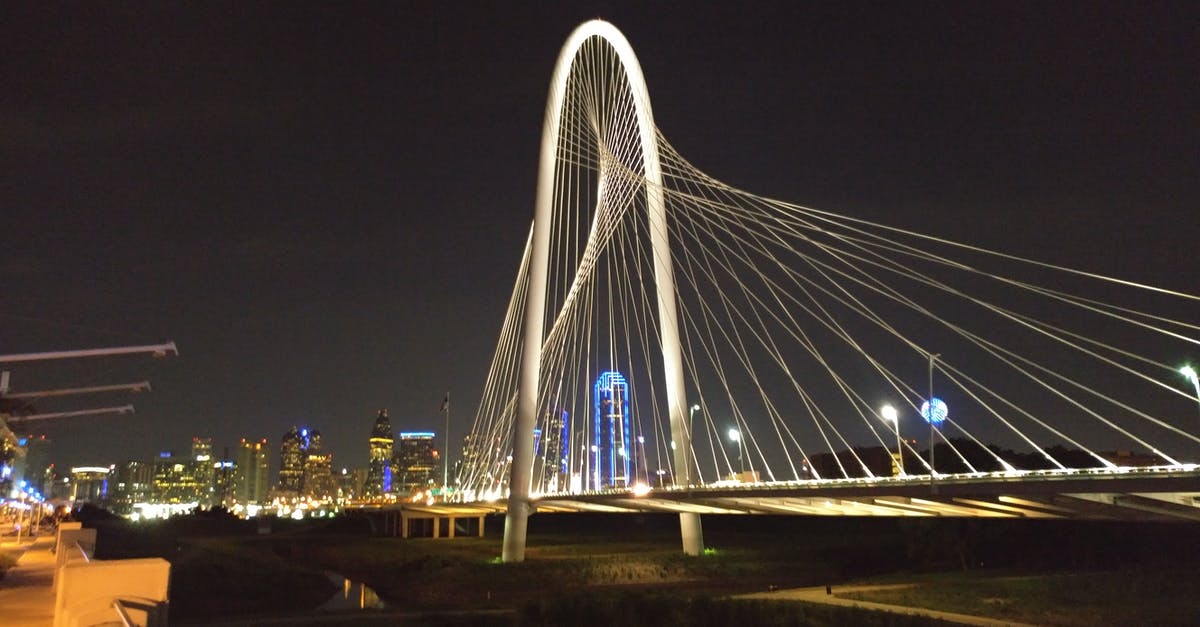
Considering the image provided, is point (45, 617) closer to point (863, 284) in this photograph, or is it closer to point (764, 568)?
point (863, 284)

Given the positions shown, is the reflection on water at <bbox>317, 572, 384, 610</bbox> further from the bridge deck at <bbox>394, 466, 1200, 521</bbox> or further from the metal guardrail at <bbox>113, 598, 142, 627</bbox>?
the metal guardrail at <bbox>113, 598, 142, 627</bbox>

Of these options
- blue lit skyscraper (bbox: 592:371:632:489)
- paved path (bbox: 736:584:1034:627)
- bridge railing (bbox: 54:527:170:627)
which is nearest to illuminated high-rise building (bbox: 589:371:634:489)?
blue lit skyscraper (bbox: 592:371:632:489)

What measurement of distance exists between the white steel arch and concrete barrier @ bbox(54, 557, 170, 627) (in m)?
28.9

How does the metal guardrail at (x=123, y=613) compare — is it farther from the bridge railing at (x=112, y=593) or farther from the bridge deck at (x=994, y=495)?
the bridge deck at (x=994, y=495)

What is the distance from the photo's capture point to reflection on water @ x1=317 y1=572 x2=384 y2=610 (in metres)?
36.6

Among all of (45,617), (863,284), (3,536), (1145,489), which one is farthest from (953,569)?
(3,536)

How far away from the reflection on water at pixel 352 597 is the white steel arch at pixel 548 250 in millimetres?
6719

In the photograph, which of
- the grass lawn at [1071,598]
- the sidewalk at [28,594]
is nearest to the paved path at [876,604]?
the grass lawn at [1071,598]

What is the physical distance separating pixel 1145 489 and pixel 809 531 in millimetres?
52683

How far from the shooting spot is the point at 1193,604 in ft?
79.6

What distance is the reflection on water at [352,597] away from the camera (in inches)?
1442

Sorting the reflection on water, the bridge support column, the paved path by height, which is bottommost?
the reflection on water

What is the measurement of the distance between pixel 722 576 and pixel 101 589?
111 ft

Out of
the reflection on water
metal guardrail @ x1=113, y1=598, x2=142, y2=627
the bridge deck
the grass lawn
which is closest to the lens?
metal guardrail @ x1=113, y1=598, x2=142, y2=627
